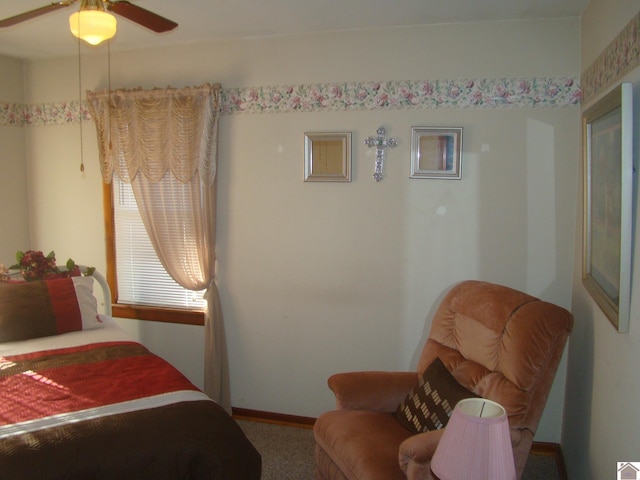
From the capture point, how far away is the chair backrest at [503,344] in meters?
2.00

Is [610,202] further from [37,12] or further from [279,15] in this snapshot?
[37,12]

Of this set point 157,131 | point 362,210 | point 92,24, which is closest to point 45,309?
point 157,131

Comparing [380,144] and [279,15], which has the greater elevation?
[279,15]

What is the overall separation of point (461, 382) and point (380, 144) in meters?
1.42

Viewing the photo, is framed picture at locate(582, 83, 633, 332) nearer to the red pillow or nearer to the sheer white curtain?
the sheer white curtain

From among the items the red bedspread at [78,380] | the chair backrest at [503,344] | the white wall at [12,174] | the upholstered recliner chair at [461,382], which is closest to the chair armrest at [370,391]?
the upholstered recliner chair at [461,382]

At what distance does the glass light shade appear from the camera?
1.72 metres

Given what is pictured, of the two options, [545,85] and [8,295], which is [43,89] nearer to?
[8,295]

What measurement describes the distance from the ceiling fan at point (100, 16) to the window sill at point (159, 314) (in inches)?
78.5

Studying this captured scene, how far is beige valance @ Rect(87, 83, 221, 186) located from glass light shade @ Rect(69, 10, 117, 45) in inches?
56.6

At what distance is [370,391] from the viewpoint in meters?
2.48

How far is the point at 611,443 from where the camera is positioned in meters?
1.77

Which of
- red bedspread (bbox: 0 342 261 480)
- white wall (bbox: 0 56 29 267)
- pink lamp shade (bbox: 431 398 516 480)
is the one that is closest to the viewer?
pink lamp shade (bbox: 431 398 516 480)

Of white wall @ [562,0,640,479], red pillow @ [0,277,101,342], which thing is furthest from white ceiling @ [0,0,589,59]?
red pillow @ [0,277,101,342]
